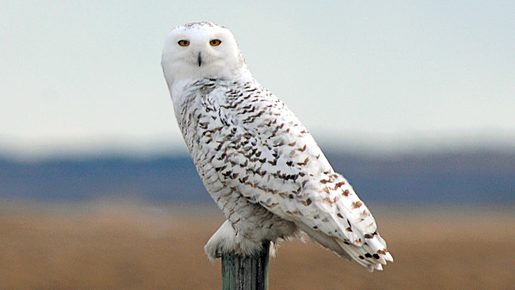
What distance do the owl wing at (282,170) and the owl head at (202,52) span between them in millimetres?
147

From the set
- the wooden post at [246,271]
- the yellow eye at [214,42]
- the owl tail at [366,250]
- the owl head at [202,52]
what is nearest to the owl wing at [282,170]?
the owl tail at [366,250]

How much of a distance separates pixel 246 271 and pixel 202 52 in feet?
4.62

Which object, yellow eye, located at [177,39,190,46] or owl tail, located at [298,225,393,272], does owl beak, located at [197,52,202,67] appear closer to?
yellow eye, located at [177,39,190,46]

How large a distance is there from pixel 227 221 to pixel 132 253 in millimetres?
21455

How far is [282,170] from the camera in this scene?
6121 mm

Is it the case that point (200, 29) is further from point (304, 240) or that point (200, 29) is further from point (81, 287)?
point (81, 287)

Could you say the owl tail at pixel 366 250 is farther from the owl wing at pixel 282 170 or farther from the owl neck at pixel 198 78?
the owl neck at pixel 198 78

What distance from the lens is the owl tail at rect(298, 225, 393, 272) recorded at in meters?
5.91

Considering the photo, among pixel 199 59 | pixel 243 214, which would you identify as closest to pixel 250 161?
pixel 243 214

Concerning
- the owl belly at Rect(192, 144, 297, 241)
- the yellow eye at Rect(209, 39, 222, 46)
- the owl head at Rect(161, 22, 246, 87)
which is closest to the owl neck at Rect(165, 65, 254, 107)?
the owl head at Rect(161, 22, 246, 87)

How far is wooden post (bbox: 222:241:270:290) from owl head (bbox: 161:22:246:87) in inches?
45.8

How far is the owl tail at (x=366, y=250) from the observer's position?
19.4ft

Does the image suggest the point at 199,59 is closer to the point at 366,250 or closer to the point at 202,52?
the point at 202,52

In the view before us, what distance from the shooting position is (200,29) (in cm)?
651
